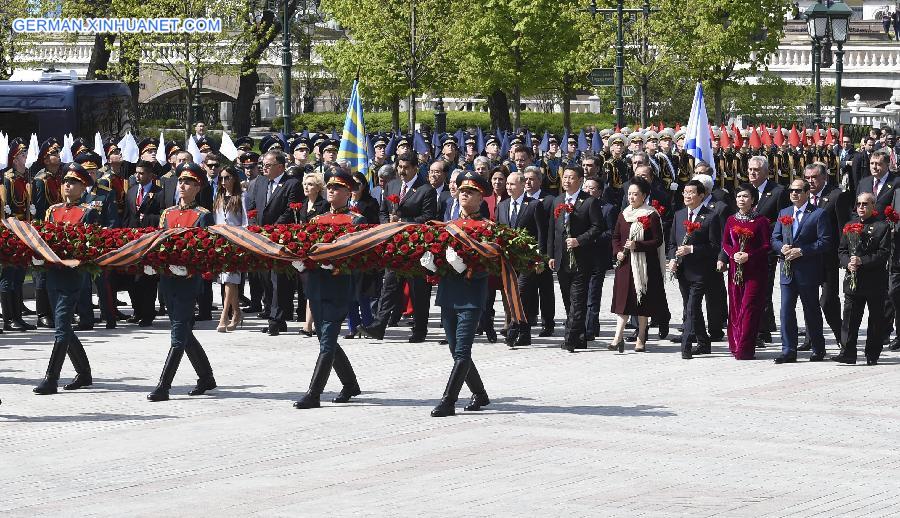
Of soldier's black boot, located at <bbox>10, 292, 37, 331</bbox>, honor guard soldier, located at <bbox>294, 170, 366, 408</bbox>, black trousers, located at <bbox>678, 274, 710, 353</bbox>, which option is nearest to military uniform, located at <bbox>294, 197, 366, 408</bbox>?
honor guard soldier, located at <bbox>294, 170, 366, 408</bbox>

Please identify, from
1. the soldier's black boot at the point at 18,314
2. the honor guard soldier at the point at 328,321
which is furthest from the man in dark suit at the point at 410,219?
the honor guard soldier at the point at 328,321

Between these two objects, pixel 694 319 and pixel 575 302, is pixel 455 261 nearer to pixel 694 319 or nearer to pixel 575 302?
pixel 694 319

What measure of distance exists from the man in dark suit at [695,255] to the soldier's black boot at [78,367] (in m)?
5.50

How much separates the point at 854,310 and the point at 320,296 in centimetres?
530

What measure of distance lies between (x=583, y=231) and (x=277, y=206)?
11.7ft

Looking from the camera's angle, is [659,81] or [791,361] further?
[659,81]

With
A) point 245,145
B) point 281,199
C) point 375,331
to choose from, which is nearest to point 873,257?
point 375,331

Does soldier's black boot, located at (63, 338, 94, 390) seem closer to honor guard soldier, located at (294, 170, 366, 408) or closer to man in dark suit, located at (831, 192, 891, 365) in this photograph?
honor guard soldier, located at (294, 170, 366, 408)

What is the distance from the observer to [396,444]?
12297 mm

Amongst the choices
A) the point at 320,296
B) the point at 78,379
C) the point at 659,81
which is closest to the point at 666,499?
the point at 320,296

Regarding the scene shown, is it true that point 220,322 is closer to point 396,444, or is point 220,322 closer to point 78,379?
point 78,379

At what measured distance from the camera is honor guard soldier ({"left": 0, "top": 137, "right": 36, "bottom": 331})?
18906 mm

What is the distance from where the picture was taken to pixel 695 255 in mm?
17203

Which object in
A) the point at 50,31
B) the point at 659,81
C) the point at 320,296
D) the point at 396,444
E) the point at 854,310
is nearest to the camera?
the point at 396,444
